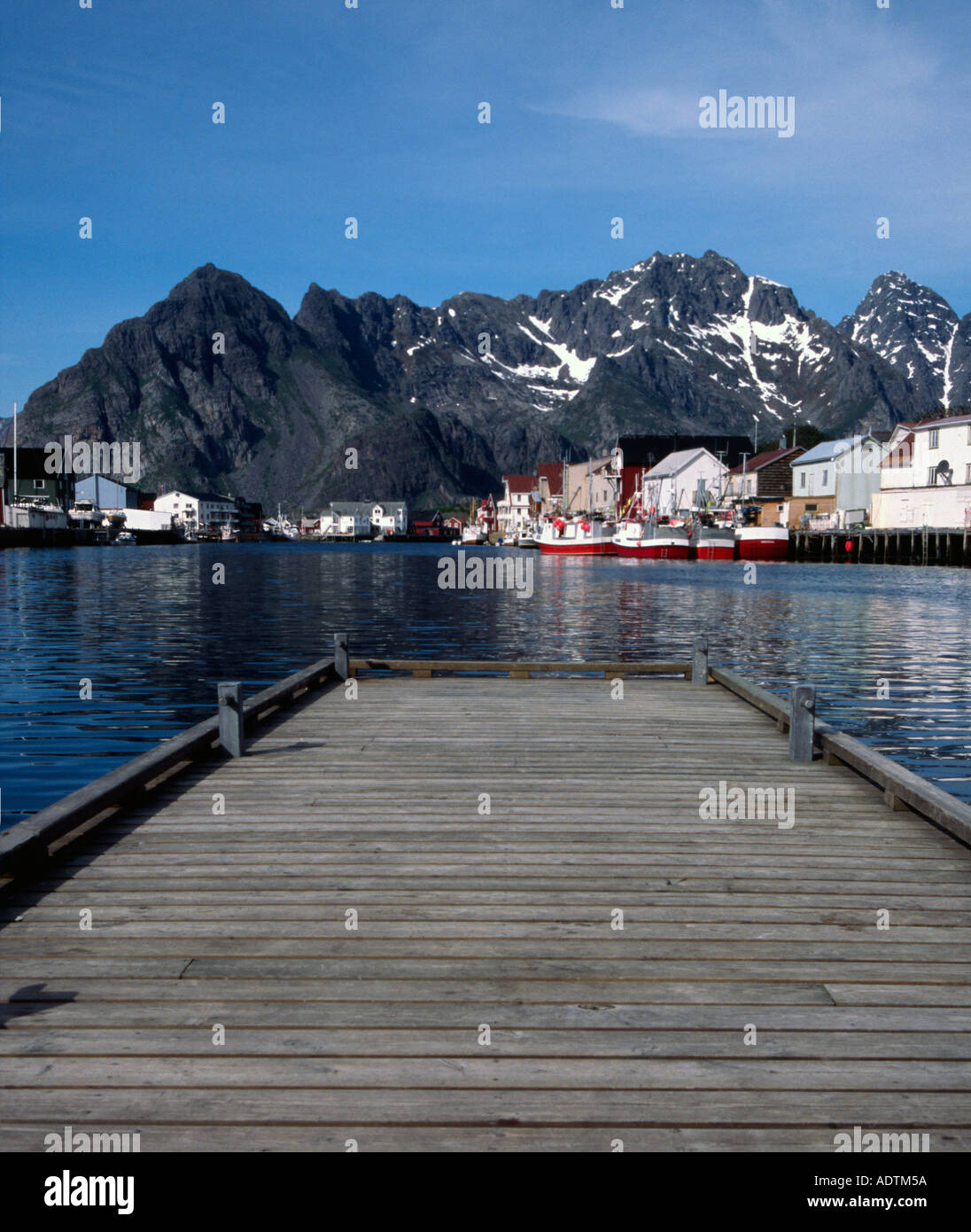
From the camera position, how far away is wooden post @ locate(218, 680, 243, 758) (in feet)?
33.6

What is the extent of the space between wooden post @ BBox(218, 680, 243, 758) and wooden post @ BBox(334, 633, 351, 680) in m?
5.92

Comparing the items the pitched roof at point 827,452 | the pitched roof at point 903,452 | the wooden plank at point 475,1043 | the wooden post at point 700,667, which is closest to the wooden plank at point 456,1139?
the wooden plank at point 475,1043

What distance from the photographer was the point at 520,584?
208ft

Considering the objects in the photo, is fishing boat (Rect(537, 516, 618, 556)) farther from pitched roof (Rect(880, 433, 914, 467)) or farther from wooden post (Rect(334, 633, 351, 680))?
wooden post (Rect(334, 633, 351, 680))

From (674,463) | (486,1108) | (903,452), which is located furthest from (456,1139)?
(674,463)

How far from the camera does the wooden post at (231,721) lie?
10242mm

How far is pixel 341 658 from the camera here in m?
16.5

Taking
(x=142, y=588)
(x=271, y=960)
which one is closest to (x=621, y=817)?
(x=271, y=960)

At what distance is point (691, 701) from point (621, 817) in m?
6.87

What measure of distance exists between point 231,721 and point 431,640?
21.3 meters

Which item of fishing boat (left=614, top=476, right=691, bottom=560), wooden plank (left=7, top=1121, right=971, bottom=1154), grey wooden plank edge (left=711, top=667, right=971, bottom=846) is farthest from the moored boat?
wooden plank (left=7, top=1121, right=971, bottom=1154)
